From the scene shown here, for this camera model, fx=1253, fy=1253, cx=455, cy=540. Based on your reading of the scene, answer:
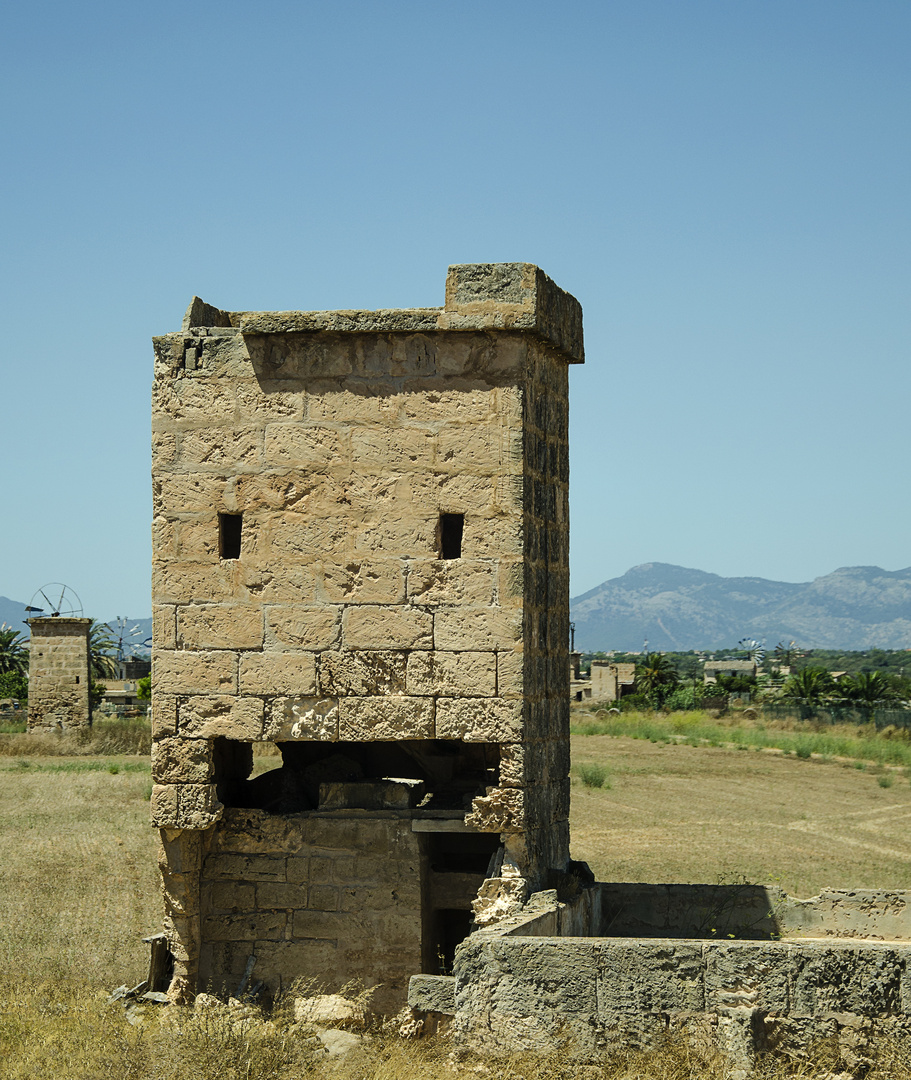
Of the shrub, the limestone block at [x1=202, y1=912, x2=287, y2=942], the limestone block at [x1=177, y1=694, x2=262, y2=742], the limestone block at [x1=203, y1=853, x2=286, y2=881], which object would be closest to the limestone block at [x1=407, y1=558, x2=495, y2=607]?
the limestone block at [x1=177, y1=694, x2=262, y2=742]

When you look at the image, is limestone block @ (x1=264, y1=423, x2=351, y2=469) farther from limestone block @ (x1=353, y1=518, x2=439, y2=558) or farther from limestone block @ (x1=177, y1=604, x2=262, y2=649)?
limestone block @ (x1=177, y1=604, x2=262, y2=649)

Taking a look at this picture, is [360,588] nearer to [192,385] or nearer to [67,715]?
[192,385]

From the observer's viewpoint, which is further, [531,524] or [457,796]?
[457,796]

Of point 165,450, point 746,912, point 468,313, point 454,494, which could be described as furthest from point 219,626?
point 746,912

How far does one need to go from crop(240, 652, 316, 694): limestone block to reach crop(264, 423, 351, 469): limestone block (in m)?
1.20

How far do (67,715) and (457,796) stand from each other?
21352mm

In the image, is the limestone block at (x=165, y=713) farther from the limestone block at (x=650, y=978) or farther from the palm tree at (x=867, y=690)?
the palm tree at (x=867, y=690)

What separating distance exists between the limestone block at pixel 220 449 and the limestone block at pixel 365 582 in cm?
86

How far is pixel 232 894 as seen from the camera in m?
8.18

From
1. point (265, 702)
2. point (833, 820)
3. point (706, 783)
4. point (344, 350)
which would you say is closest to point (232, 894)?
point (265, 702)

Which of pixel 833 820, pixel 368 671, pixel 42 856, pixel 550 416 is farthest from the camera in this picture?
pixel 833 820

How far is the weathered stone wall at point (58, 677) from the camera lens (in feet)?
92.2

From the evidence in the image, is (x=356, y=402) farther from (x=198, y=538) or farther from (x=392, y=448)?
(x=198, y=538)

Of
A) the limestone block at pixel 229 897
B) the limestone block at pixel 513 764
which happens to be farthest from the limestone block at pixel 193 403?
the limestone block at pixel 229 897
